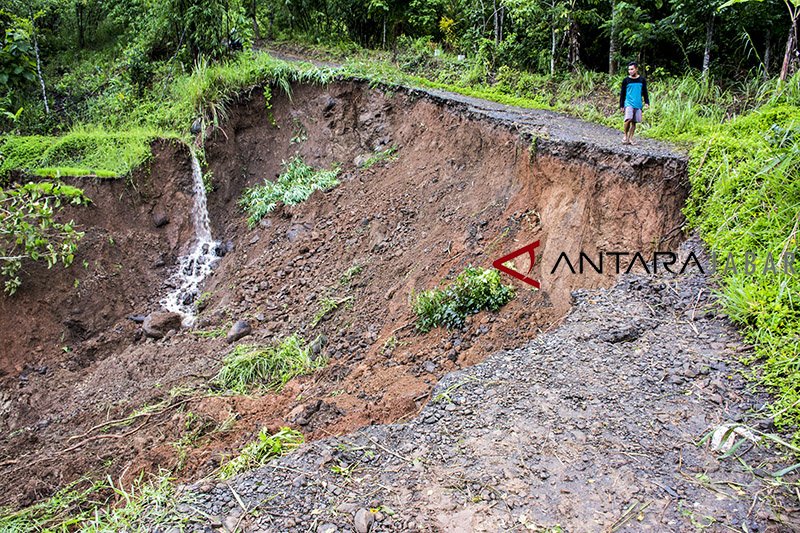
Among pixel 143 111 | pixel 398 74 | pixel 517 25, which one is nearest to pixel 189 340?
pixel 143 111

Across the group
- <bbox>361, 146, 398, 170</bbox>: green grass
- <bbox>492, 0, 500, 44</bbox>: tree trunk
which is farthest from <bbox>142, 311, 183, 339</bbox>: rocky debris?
<bbox>492, 0, 500, 44</bbox>: tree trunk

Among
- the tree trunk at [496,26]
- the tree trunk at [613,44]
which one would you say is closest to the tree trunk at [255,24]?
the tree trunk at [496,26]

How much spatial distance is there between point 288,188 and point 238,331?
304 cm

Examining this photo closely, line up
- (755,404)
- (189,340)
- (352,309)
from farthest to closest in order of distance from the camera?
(189,340)
(352,309)
(755,404)

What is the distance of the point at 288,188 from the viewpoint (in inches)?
352

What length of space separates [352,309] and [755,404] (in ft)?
13.7

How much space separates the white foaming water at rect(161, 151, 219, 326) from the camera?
8062 mm

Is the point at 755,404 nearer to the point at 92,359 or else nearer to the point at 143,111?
the point at 92,359

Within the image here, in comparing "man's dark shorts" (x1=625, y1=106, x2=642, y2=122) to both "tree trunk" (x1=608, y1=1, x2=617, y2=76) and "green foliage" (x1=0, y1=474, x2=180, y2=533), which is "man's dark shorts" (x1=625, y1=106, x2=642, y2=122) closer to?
"tree trunk" (x1=608, y1=1, x2=617, y2=76)

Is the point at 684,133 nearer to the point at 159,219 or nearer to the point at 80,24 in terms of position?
the point at 159,219

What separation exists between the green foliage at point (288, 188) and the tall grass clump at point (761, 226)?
18.0 ft

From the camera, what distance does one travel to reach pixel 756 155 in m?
4.45

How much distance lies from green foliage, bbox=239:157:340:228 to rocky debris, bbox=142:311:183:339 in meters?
1.97

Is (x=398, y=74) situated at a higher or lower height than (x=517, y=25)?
lower
